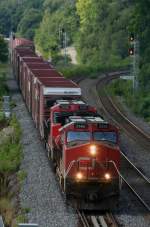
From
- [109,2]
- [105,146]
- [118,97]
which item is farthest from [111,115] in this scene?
[109,2]

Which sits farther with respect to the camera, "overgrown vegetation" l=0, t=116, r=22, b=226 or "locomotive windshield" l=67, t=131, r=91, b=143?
"overgrown vegetation" l=0, t=116, r=22, b=226

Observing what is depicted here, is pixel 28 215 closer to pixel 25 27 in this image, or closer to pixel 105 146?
pixel 105 146

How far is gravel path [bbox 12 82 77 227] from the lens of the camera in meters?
21.5

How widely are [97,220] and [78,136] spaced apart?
3.00 meters

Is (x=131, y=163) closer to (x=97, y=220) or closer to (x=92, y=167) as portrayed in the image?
(x=92, y=167)

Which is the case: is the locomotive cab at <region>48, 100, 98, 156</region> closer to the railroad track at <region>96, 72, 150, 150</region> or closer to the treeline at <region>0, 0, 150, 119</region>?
the railroad track at <region>96, 72, 150, 150</region>

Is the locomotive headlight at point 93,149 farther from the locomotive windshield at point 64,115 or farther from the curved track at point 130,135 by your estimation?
the locomotive windshield at point 64,115

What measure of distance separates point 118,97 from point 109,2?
2306 inches

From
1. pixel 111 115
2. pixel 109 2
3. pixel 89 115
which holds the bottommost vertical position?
pixel 111 115

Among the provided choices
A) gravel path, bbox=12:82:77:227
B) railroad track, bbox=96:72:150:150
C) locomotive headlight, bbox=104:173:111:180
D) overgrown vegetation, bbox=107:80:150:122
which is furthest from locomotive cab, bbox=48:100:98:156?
overgrown vegetation, bbox=107:80:150:122

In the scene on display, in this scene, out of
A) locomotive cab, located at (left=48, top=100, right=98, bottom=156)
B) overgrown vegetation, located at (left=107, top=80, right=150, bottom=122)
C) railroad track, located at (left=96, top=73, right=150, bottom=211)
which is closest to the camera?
railroad track, located at (left=96, top=73, right=150, bottom=211)

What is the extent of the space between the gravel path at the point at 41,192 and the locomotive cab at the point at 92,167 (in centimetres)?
92

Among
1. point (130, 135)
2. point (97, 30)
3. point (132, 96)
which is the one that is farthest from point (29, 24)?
point (130, 135)

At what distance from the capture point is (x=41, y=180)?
26875 millimetres
